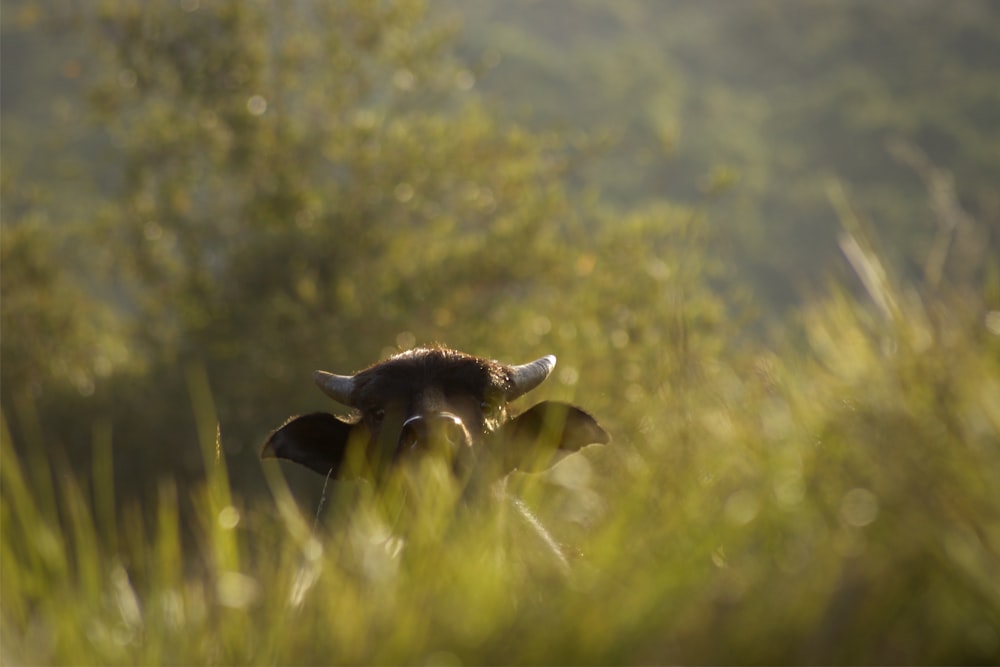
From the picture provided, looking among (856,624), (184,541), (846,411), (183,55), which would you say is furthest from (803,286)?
(183,55)

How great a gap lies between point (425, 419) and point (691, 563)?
418cm

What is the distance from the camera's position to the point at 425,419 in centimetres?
709

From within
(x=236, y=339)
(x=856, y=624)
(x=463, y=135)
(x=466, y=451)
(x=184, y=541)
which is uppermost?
(x=856, y=624)

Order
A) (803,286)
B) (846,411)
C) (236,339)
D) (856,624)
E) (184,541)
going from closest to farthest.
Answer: (856,624) → (846,411) → (803,286) → (184,541) → (236,339)

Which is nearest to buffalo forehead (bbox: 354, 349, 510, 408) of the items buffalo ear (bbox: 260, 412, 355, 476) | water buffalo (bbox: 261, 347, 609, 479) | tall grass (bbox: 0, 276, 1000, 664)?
water buffalo (bbox: 261, 347, 609, 479)

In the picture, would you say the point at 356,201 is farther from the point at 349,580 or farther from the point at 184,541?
the point at 349,580

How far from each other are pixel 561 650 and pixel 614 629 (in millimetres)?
138

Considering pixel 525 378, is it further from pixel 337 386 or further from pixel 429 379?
pixel 337 386

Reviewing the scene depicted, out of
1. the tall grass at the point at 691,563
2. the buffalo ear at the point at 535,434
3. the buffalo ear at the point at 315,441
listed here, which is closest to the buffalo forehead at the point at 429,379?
the buffalo ear at the point at 315,441

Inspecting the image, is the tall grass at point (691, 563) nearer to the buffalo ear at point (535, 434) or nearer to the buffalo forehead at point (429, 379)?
the buffalo ear at point (535, 434)

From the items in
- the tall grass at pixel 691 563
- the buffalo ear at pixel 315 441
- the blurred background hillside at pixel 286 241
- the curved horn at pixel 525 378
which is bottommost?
the blurred background hillside at pixel 286 241

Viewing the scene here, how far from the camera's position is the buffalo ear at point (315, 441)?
783 centimetres

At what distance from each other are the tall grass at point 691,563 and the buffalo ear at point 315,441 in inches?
162

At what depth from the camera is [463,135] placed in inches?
715
